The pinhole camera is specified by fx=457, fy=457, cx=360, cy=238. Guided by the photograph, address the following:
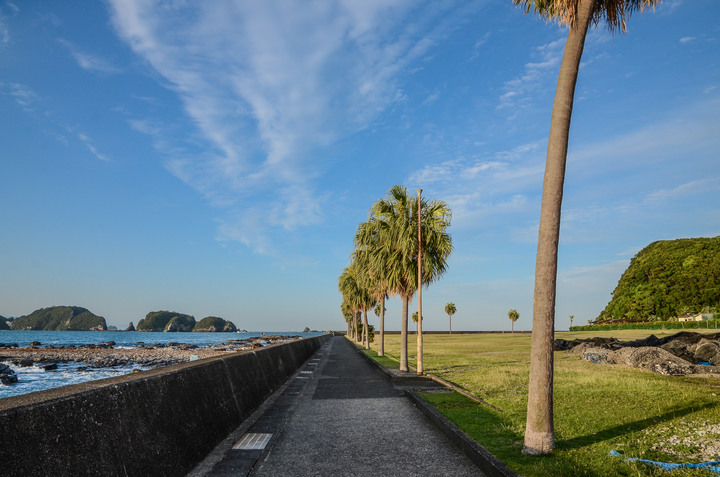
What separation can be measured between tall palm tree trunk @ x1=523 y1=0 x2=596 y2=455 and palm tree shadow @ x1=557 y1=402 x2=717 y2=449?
0.80 metres

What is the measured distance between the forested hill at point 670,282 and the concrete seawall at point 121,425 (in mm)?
133197

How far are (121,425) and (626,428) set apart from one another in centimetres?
875

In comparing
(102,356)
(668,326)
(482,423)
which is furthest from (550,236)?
(668,326)

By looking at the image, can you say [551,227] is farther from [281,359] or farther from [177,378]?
[281,359]

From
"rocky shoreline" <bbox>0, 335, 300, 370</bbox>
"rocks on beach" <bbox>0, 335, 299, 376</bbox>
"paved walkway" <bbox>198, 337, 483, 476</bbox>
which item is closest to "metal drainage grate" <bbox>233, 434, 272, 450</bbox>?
"paved walkway" <bbox>198, 337, 483, 476</bbox>

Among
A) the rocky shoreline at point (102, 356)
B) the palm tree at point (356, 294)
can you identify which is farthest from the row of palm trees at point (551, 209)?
the palm tree at point (356, 294)

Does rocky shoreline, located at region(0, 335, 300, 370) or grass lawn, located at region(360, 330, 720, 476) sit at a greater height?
grass lawn, located at region(360, 330, 720, 476)

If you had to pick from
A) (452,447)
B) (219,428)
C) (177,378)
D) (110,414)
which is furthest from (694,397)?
(110,414)

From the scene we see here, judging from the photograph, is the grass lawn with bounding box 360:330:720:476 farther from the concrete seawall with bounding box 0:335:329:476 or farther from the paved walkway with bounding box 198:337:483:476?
the concrete seawall with bounding box 0:335:329:476

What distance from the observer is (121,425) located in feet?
16.2

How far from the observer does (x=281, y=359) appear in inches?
708

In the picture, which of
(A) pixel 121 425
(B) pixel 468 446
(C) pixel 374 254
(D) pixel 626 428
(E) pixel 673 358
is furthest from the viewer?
(C) pixel 374 254

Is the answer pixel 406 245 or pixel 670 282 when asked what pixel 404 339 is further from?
pixel 670 282

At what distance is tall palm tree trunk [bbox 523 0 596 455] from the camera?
711cm
